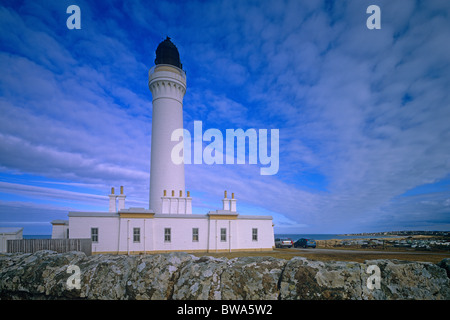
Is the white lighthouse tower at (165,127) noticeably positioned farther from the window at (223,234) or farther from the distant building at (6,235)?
the distant building at (6,235)

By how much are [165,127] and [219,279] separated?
914 inches

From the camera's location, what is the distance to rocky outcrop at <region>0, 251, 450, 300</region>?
5.79 m

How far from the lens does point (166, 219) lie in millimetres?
22328

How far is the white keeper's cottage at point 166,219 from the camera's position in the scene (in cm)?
2081

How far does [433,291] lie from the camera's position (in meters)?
5.71

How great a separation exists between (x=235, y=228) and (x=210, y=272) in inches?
709

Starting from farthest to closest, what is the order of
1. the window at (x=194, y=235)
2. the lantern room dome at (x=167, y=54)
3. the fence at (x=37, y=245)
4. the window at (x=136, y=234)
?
the lantern room dome at (x=167, y=54)
the window at (x=194, y=235)
the window at (x=136, y=234)
the fence at (x=37, y=245)

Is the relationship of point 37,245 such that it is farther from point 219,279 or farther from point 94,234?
point 219,279

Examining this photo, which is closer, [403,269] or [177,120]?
[403,269]

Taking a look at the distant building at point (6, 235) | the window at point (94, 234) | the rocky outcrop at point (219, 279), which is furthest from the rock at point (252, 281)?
the distant building at point (6, 235)

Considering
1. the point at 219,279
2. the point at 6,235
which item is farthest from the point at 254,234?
the point at 6,235

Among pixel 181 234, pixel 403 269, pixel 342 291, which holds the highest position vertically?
pixel 403 269
